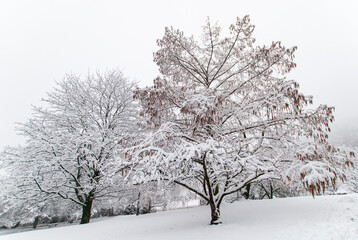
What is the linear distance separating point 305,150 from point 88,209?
917 centimetres

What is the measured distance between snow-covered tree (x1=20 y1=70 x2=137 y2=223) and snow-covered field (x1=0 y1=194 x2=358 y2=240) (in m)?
1.95

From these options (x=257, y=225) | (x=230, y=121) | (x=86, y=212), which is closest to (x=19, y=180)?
(x=86, y=212)

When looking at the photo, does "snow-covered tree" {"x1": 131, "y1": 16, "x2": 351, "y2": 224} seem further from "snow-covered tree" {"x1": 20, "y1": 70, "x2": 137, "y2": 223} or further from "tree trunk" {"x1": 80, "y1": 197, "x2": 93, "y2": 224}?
"tree trunk" {"x1": 80, "y1": 197, "x2": 93, "y2": 224}

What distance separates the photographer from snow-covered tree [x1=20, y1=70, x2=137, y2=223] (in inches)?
302

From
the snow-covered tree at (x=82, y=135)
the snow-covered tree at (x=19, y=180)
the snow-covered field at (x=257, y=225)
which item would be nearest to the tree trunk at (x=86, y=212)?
the snow-covered tree at (x=82, y=135)

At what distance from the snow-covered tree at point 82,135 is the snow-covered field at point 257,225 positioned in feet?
6.39

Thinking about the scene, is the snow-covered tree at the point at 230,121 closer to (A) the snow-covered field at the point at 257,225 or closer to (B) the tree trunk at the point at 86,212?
(A) the snow-covered field at the point at 257,225

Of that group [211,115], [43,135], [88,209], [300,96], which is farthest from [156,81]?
[88,209]

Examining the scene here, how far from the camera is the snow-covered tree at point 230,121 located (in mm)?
4055

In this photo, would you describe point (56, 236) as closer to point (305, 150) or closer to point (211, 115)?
point (211, 115)

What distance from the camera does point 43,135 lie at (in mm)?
7668

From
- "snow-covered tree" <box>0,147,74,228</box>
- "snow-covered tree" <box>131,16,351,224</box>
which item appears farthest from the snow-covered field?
"snow-covered tree" <box>0,147,74,228</box>

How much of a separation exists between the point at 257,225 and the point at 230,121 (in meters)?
3.28

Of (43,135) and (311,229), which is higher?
(43,135)
